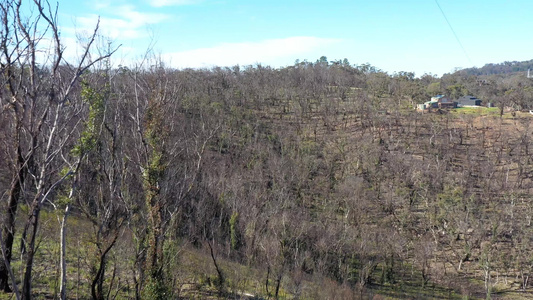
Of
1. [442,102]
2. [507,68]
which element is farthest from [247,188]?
[507,68]

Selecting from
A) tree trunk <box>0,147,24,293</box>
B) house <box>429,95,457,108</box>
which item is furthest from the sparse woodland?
house <box>429,95,457,108</box>

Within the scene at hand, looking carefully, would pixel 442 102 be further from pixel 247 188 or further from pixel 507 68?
pixel 507 68

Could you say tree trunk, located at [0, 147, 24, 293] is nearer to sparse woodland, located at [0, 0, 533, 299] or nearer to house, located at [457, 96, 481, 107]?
sparse woodland, located at [0, 0, 533, 299]

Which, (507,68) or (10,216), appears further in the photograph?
(507,68)

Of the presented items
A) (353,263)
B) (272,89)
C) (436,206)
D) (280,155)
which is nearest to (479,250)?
(436,206)

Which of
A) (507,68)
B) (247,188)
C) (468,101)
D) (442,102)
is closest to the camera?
(247,188)

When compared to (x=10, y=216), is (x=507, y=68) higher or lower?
higher

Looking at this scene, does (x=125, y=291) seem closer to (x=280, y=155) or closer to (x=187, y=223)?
(x=187, y=223)
